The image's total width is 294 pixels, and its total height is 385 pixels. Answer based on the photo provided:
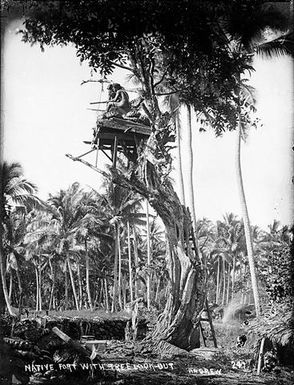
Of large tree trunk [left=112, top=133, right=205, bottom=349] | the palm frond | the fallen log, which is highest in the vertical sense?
the palm frond

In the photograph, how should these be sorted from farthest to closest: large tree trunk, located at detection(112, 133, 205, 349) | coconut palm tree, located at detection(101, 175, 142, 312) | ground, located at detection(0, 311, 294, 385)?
coconut palm tree, located at detection(101, 175, 142, 312) → large tree trunk, located at detection(112, 133, 205, 349) → ground, located at detection(0, 311, 294, 385)

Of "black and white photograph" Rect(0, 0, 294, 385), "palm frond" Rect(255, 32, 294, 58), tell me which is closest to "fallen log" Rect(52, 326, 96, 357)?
"black and white photograph" Rect(0, 0, 294, 385)

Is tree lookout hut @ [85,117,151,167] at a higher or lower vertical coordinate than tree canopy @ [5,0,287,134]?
lower

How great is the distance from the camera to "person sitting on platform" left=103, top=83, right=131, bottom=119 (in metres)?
6.36

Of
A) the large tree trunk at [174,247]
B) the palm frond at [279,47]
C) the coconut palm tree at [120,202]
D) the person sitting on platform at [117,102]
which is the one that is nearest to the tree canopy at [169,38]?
the palm frond at [279,47]

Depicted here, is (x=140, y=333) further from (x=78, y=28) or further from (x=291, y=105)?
(x=78, y=28)

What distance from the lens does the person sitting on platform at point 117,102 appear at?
251 inches

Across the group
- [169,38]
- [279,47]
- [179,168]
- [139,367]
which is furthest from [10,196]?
[279,47]

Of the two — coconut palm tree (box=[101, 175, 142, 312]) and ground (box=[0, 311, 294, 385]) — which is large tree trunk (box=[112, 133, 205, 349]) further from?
ground (box=[0, 311, 294, 385])

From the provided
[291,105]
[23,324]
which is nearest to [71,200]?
[23,324]

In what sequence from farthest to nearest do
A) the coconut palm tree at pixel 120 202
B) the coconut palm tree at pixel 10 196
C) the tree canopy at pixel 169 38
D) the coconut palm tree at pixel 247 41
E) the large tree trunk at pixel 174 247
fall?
the coconut palm tree at pixel 120 202, the large tree trunk at pixel 174 247, the coconut palm tree at pixel 247 41, the tree canopy at pixel 169 38, the coconut palm tree at pixel 10 196

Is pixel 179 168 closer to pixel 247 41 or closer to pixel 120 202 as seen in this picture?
pixel 120 202

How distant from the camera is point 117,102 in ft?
21.2

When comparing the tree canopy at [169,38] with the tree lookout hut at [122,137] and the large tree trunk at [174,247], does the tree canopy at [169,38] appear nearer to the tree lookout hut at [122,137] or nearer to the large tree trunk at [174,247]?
the tree lookout hut at [122,137]
